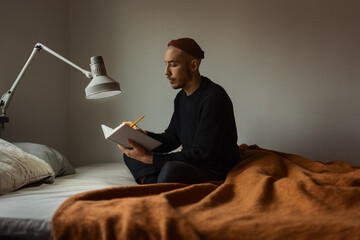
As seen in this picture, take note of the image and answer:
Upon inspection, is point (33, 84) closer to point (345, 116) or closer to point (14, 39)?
point (14, 39)

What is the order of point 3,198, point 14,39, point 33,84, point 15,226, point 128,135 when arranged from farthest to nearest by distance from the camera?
point 33,84
point 14,39
point 128,135
point 3,198
point 15,226

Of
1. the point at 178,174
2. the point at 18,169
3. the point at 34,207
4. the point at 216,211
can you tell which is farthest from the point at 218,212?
the point at 18,169

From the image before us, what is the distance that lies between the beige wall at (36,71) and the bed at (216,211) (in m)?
1.00

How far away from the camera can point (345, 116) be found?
100 inches

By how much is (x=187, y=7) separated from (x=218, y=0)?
0.22 m

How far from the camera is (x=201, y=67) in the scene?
9.11 feet

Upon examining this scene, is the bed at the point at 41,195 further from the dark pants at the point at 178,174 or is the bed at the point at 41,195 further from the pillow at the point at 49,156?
the dark pants at the point at 178,174

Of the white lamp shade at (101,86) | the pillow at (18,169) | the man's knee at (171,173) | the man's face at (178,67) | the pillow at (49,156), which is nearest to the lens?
the pillow at (18,169)

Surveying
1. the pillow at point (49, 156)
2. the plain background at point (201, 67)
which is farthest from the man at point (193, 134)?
the plain background at point (201, 67)

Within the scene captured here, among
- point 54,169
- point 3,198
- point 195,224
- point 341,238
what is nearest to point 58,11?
point 54,169

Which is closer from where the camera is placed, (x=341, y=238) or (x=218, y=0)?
(x=341, y=238)

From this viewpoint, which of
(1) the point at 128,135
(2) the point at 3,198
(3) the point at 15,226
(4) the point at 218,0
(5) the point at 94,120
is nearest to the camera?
(3) the point at 15,226

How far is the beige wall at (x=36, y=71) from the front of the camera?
89.0 inches

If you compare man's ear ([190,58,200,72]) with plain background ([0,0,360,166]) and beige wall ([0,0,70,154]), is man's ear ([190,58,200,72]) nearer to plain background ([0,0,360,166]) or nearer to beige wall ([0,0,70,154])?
Answer: plain background ([0,0,360,166])
